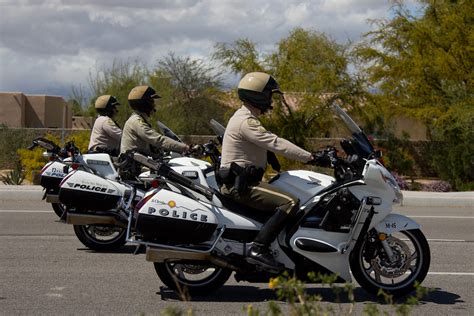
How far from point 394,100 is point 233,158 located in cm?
2463

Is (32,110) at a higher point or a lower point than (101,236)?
lower

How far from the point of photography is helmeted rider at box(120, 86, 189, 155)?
37.8 ft

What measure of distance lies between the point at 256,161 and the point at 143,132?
10.8ft

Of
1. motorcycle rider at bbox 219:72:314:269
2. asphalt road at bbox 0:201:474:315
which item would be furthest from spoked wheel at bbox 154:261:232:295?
motorcycle rider at bbox 219:72:314:269

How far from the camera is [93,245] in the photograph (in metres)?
11.6

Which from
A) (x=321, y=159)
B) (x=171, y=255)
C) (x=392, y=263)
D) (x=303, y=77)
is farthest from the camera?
(x=303, y=77)

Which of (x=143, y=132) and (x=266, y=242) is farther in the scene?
(x=143, y=132)

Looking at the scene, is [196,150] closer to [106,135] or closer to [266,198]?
[106,135]

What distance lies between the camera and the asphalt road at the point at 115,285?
821cm

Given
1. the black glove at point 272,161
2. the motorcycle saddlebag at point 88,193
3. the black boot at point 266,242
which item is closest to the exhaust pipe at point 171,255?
the black boot at point 266,242

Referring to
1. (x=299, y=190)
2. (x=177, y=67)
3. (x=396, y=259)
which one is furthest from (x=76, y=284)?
(x=177, y=67)

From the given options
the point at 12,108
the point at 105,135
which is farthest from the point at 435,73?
the point at 12,108

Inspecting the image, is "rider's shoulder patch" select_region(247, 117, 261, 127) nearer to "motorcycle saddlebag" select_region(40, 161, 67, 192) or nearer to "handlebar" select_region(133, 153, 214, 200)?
"handlebar" select_region(133, 153, 214, 200)

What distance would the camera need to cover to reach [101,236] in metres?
11.7
